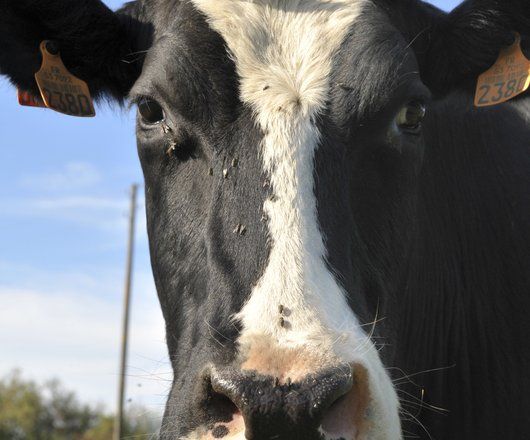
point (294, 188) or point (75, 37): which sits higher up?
point (294, 188)

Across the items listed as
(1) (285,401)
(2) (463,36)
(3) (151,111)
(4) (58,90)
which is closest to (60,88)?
(4) (58,90)

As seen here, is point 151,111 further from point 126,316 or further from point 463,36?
point 126,316

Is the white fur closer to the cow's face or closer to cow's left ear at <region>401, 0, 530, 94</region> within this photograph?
the cow's face

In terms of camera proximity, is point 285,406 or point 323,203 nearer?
point 285,406

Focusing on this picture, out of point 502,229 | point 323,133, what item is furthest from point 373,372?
point 502,229

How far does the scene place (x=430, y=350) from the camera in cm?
523

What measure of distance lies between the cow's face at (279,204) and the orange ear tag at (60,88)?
2.33 ft

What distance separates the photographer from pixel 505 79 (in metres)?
5.02

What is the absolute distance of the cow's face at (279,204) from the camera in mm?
3027

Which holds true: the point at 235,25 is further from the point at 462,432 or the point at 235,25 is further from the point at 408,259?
the point at 462,432

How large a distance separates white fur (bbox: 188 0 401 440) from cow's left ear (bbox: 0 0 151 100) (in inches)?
29.0

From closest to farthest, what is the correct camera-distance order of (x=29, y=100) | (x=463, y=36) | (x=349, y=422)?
(x=349, y=422), (x=463, y=36), (x=29, y=100)

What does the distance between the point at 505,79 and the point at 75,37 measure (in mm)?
2507

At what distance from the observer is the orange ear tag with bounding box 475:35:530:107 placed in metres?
4.95
